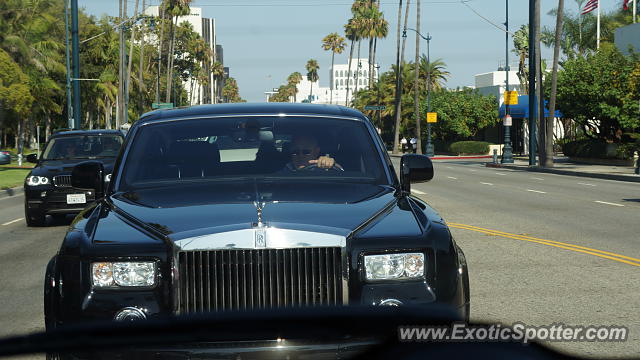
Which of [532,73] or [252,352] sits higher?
[532,73]

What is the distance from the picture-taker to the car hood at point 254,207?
4.13 metres

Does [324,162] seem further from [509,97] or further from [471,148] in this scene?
[471,148]

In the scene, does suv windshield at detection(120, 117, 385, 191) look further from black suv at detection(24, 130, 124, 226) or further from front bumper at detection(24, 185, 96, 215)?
front bumper at detection(24, 185, 96, 215)

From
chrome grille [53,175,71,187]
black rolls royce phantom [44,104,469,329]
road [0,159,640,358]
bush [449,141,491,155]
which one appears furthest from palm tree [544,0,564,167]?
black rolls royce phantom [44,104,469,329]

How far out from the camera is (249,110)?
241 inches

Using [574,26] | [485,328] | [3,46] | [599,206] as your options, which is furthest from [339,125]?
[574,26]

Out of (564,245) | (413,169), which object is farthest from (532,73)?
(413,169)

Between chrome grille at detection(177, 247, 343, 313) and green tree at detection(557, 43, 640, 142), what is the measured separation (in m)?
40.0

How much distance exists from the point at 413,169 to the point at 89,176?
2352 millimetres

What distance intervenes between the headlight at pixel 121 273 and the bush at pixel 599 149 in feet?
128

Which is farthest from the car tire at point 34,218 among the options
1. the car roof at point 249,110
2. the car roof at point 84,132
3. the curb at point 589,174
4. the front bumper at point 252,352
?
the curb at point 589,174

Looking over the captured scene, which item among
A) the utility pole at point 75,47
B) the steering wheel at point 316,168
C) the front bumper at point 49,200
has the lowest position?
the front bumper at point 49,200

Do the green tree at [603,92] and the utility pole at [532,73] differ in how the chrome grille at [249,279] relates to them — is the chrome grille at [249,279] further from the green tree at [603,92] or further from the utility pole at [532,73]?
the utility pole at [532,73]

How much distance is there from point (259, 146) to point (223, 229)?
1863 millimetres
